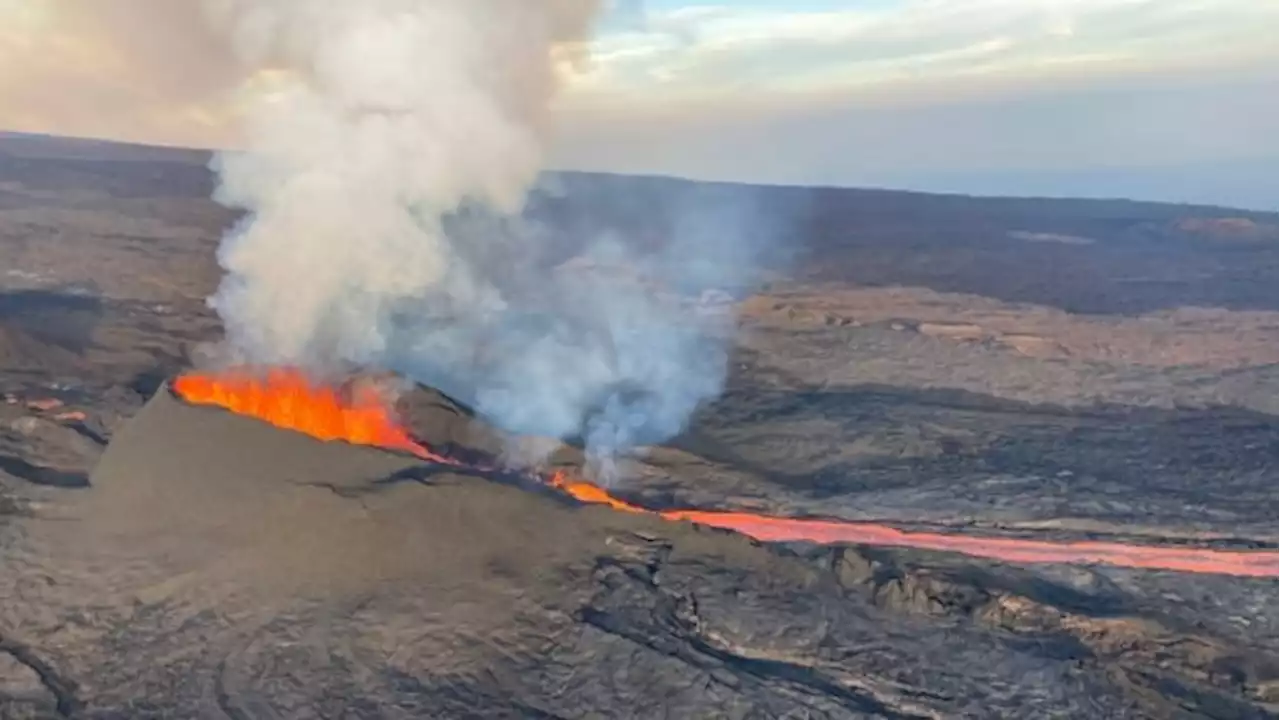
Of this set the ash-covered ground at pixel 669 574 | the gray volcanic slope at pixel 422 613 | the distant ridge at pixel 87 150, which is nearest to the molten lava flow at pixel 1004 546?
the ash-covered ground at pixel 669 574

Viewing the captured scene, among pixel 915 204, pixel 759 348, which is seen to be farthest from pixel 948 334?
pixel 915 204

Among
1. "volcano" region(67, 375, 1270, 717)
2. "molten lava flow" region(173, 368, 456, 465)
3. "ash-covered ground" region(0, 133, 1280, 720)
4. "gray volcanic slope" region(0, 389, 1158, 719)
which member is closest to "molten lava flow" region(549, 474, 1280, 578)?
"ash-covered ground" region(0, 133, 1280, 720)

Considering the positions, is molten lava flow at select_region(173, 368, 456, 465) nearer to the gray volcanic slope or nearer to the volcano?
the volcano

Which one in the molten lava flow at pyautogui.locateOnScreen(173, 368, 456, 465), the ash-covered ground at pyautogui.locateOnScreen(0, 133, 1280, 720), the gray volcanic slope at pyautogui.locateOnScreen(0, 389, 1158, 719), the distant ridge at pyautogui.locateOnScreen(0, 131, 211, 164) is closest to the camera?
the gray volcanic slope at pyautogui.locateOnScreen(0, 389, 1158, 719)

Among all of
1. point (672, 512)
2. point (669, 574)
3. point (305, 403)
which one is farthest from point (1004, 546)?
point (305, 403)

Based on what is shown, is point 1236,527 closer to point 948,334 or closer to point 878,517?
point 878,517

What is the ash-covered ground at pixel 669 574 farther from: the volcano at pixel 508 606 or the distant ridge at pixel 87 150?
the distant ridge at pixel 87 150
